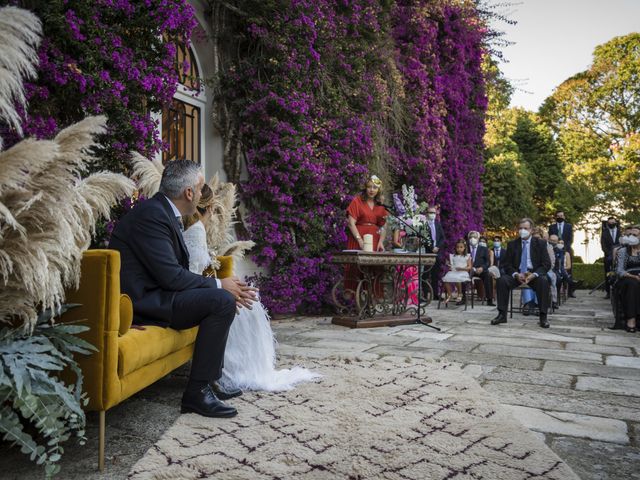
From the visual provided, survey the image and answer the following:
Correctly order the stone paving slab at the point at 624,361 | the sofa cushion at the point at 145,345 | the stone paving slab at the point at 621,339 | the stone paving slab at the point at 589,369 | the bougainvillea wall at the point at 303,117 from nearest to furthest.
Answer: the sofa cushion at the point at 145,345, the stone paving slab at the point at 589,369, the stone paving slab at the point at 624,361, the stone paving slab at the point at 621,339, the bougainvillea wall at the point at 303,117

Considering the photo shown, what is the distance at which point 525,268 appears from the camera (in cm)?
822

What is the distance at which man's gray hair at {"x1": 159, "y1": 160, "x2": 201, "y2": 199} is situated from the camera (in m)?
3.31

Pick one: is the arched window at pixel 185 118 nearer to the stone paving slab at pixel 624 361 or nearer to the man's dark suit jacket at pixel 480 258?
the stone paving slab at pixel 624 361

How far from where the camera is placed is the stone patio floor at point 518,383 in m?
2.49

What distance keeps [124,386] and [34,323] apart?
23.4 inches

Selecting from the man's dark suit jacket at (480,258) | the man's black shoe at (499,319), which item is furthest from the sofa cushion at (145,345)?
the man's dark suit jacket at (480,258)

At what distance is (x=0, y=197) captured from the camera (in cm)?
212

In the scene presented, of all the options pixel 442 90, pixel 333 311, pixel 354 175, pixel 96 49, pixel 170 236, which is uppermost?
pixel 442 90

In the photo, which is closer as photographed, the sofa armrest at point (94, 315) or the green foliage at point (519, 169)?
the sofa armrest at point (94, 315)

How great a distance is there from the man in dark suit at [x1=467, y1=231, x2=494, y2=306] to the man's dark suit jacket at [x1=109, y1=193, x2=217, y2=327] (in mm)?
8409

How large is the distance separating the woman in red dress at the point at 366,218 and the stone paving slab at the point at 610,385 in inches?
142

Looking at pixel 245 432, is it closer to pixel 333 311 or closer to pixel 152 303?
pixel 152 303

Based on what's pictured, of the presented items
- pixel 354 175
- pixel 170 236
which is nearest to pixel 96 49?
pixel 170 236

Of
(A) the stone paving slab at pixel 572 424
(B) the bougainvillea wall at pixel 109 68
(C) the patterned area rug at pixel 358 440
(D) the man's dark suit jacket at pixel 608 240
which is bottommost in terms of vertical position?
(A) the stone paving slab at pixel 572 424
